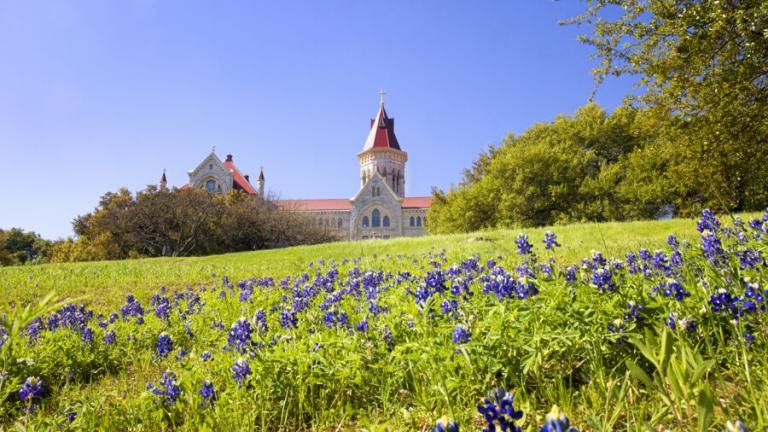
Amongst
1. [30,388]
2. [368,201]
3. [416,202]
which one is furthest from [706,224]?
→ [416,202]

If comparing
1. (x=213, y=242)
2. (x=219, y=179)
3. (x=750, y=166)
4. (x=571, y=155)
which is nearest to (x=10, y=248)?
(x=219, y=179)

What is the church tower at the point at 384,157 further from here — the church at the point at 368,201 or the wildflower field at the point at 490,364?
the wildflower field at the point at 490,364

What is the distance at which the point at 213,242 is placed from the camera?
36.8 meters

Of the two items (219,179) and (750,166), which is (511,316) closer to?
(750,166)

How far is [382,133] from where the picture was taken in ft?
244

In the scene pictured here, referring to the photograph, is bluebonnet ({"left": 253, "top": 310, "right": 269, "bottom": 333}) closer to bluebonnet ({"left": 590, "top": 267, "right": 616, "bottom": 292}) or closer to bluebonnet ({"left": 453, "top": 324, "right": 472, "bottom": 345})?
bluebonnet ({"left": 453, "top": 324, "right": 472, "bottom": 345})

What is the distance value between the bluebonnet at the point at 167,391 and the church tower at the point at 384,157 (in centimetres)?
6589

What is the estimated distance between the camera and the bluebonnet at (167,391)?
2.52 m

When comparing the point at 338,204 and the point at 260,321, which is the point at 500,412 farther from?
the point at 338,204

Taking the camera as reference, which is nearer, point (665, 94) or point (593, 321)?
point (593, 321)

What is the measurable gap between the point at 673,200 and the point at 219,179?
2222 inches

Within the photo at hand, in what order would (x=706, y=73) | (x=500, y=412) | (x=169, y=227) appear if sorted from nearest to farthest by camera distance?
(x=500, y=412), (x=706, y=73), (x=169, y=227)

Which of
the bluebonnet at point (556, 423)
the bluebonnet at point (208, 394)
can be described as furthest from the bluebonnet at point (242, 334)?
the bluebonnet at point (556, 423)

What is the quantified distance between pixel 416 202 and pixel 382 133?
1601 centimetres
